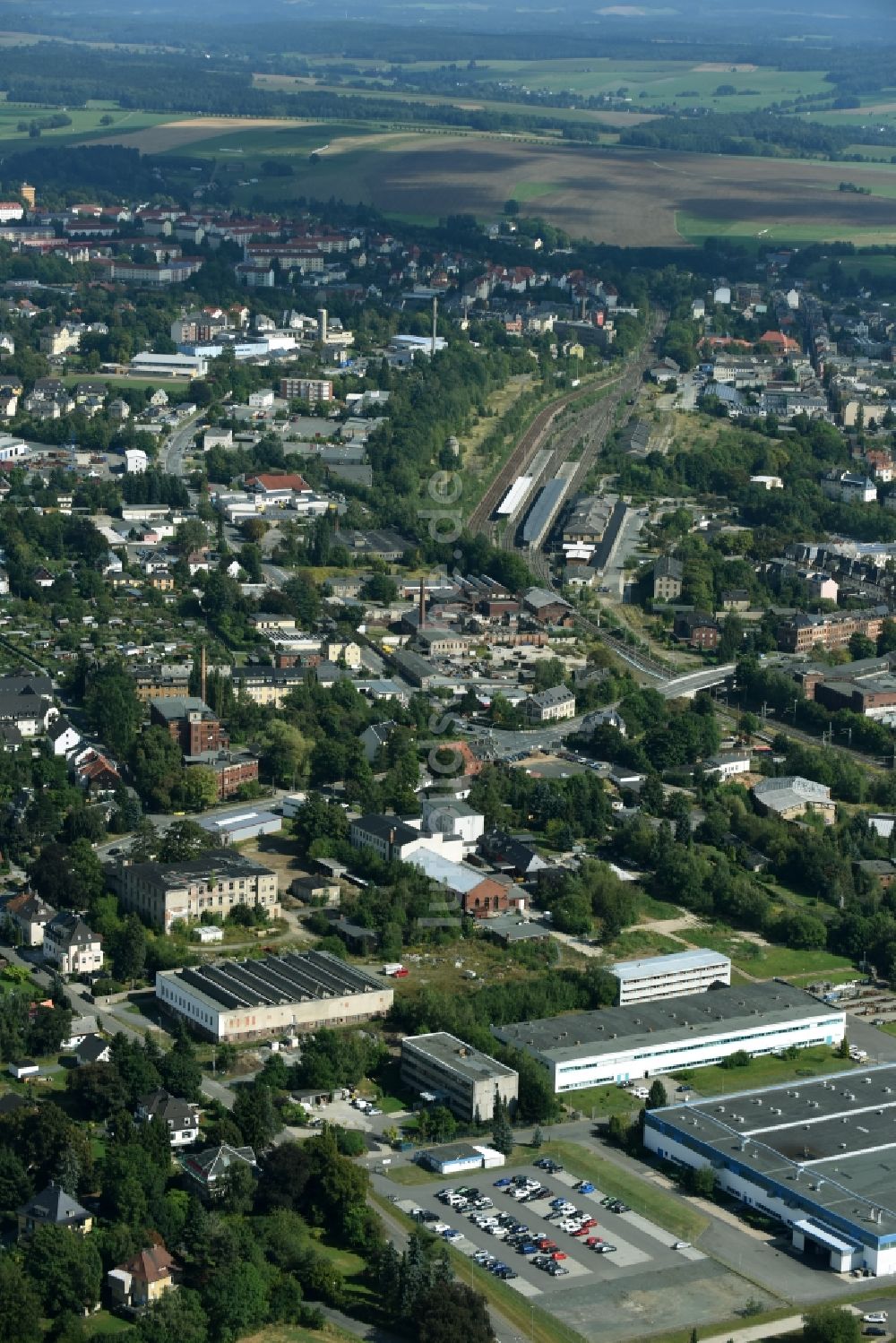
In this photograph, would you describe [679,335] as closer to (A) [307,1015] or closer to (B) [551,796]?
(B) [551,796]

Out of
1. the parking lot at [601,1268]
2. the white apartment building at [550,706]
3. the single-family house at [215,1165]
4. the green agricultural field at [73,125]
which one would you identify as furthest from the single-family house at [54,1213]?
the green agricultural field at [73,125]

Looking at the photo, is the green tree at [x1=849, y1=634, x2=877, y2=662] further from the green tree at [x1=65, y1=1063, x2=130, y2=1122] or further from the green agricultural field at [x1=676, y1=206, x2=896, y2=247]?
the green agricultural field at [x1=676, y1=206, x2=896, y2=247]

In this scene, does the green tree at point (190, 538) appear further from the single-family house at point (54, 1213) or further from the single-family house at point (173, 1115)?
the single-family house at point (54, 1213)

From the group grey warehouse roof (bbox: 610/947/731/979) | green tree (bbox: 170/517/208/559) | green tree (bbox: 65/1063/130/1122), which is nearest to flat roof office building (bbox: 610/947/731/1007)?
grey warehouse roof (bbox: 610/947/731/979)

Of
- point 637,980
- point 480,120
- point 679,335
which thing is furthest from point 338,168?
point 637,980

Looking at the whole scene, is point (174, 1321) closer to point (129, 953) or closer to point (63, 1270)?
point (63, 1270)
